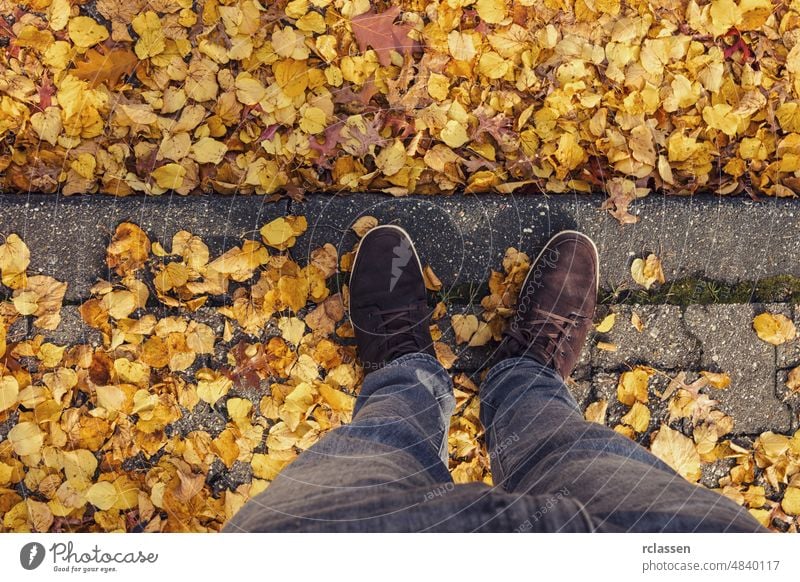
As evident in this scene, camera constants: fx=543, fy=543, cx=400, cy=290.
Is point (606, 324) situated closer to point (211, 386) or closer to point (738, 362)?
point (738, 362)

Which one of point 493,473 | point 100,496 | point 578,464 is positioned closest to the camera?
point 578,464

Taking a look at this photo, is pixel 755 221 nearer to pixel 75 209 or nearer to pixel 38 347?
pixel 75 209

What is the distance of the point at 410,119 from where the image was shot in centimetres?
168

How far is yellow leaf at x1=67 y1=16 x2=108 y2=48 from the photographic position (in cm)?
166

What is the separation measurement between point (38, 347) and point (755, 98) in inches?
92.0

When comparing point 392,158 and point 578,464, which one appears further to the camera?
point 392,158

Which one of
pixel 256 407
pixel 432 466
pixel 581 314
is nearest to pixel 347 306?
pixel 256 407

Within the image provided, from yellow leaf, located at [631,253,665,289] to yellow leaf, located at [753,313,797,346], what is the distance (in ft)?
1.11

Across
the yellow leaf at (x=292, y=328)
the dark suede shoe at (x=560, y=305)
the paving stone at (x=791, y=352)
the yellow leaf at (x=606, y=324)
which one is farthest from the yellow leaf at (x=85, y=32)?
the paving stone at (x=791, y=352)

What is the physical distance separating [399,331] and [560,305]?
516mm

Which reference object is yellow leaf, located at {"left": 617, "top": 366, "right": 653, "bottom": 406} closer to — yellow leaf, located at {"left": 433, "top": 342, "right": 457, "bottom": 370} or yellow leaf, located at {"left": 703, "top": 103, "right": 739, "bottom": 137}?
yellow leaf, located at {"left": 433, "top": 342, "right": 457, "bottom": 370}

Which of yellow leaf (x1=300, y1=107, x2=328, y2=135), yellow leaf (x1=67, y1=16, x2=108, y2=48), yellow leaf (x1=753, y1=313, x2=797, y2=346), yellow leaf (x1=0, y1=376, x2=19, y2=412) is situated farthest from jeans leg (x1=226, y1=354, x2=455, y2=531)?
yellow leaf (x1=67, y1=16, x2=108, y2=48)

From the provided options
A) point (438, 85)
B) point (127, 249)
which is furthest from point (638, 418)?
point (127, 249)

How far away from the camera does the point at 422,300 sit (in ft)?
5.69
